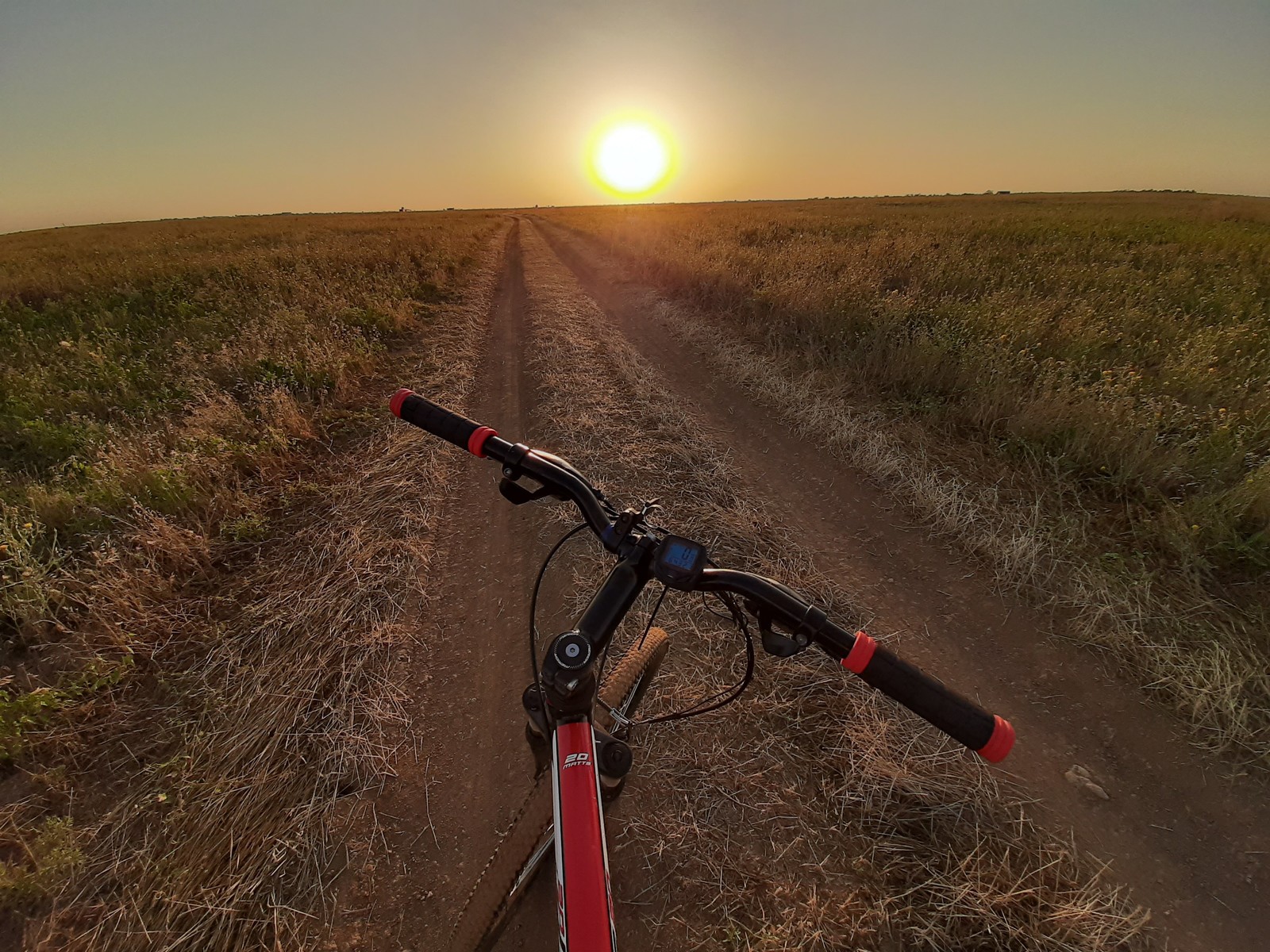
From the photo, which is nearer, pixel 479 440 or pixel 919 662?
pixel 479 440

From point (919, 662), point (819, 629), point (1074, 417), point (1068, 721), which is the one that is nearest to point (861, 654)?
point (819, 629)

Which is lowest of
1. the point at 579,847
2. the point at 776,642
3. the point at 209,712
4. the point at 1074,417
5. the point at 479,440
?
the point at 209,712

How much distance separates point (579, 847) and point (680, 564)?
74 cm

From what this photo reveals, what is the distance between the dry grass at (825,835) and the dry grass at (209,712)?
5.29 ft

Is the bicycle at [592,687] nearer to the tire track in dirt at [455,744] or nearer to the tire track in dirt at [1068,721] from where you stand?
the tire track in dirt at [455,744]

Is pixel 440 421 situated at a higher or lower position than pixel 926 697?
higher

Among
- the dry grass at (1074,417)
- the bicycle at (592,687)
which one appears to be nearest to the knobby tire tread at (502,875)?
the bicycle at (592,687)

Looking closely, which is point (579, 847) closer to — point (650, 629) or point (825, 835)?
point (650, 629)

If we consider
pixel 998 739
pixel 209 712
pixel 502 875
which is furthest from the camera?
pixel 209 712

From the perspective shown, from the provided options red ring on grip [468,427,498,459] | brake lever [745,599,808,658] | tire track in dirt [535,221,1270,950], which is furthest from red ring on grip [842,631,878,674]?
tire track in dirt [535,221,1270,950]

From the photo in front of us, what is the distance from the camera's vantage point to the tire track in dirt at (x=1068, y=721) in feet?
7.68

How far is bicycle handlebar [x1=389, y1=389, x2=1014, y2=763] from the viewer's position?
1.11 m

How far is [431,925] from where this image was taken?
217 cm

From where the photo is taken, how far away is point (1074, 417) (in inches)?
198
